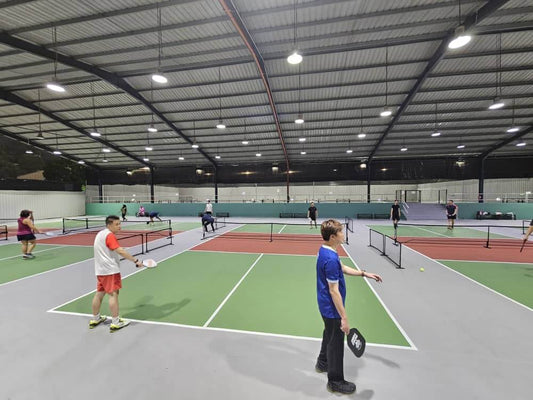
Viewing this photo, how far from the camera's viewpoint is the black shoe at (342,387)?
2.65m

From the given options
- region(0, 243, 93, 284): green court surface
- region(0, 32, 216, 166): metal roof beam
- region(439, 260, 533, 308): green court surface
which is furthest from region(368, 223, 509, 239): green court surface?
region(0, 32, 216, 166): metal roof beam

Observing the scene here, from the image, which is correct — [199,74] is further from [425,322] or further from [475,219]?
[475,219]

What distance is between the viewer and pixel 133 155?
28.1 m

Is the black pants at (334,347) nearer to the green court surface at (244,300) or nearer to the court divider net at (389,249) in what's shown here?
the green court surface at (244,300)

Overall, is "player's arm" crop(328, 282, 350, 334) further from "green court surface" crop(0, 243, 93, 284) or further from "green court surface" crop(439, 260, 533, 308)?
"green court surface" crop(0, 243, 93, 284)

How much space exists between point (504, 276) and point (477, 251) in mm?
3759

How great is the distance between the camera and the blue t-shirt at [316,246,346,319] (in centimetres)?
245

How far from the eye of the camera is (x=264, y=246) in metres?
11.0

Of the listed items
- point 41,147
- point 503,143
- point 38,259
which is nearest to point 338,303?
point 38,259

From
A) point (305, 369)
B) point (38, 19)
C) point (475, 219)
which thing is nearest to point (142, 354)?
point (305, 369)

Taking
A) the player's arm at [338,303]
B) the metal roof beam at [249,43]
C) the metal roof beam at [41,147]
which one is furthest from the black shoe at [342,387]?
the metal roof beam at [41,147]

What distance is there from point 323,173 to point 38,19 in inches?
993

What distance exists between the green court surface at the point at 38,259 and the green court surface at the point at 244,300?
3.62m

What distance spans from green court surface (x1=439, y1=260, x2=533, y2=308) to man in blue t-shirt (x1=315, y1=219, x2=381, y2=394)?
17.2 ft
